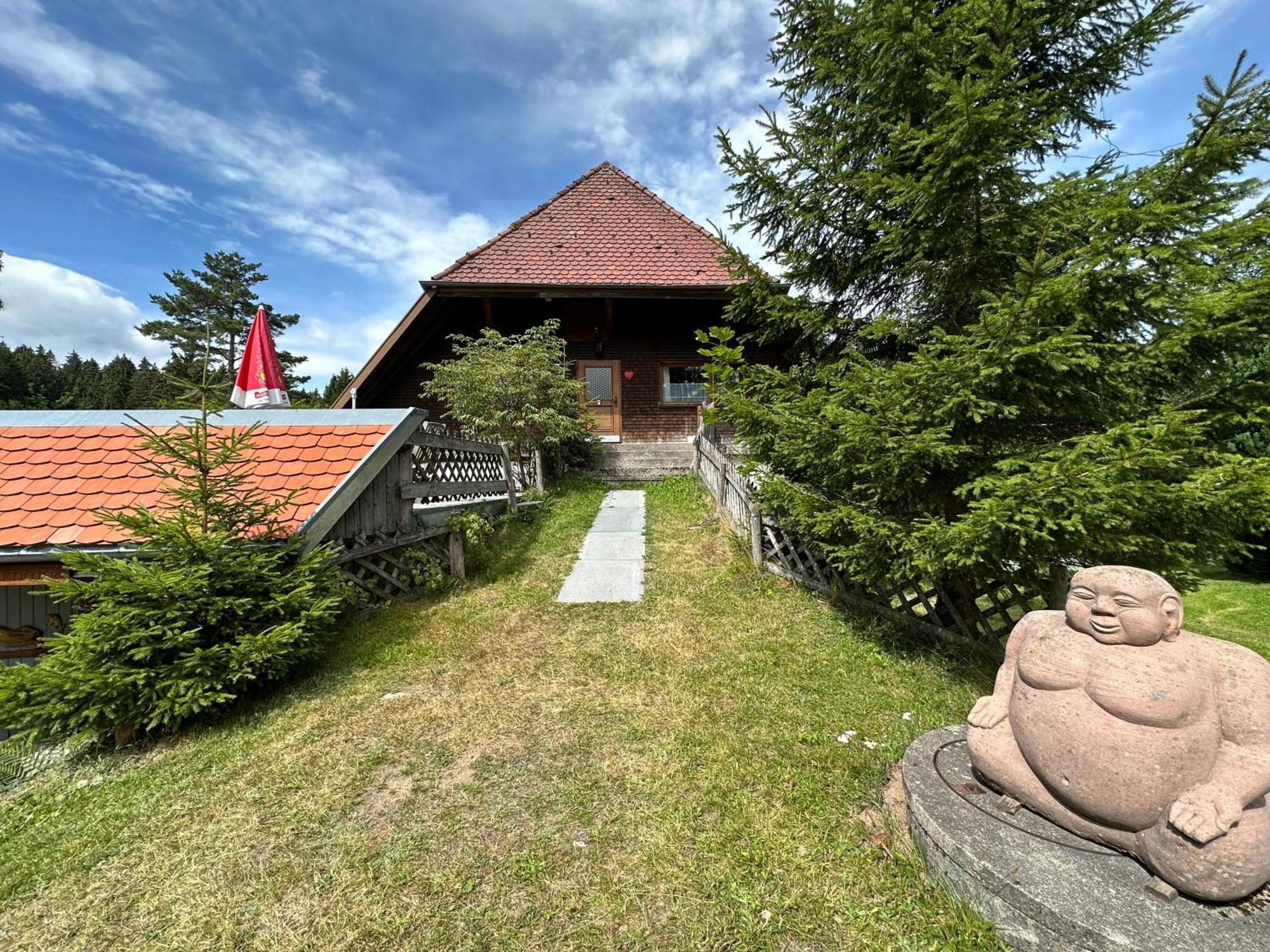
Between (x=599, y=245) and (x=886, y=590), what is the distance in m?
11.8

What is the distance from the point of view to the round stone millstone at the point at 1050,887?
1581 mm

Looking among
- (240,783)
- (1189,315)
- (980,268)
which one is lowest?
(240,783)

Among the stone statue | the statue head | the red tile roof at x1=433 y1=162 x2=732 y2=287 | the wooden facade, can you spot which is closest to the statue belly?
the stone statue

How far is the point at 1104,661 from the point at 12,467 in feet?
23.3

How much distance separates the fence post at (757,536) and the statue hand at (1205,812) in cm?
422

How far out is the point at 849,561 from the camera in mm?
4113

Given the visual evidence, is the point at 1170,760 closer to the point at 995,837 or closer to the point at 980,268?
the point at 995,837

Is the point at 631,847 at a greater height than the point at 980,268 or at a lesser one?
lesser

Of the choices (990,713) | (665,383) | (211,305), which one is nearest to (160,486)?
(990,713)

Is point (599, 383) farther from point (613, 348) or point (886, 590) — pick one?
point (886, 590)

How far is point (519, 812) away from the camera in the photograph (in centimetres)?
252

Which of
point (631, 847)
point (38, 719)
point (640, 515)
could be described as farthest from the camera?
point (640, 515)

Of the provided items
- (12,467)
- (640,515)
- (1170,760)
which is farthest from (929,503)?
(12,467)

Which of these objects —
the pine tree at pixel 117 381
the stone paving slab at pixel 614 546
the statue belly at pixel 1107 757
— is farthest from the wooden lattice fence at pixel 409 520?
the pine tree at pixel 117 381
